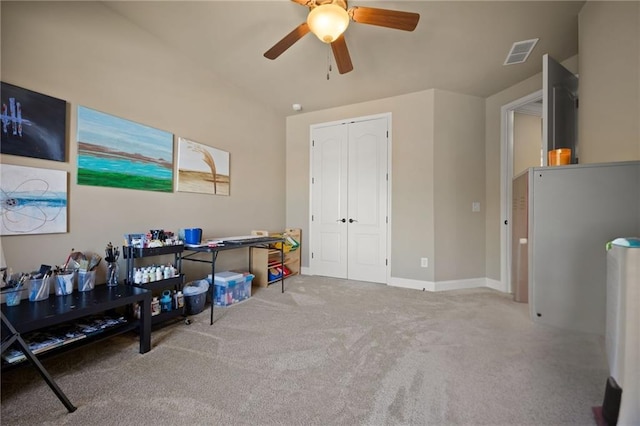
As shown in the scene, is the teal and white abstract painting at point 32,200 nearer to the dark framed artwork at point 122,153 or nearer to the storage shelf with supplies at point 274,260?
the dark framed artwork at point 122,153

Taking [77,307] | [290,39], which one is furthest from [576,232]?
[77,307]

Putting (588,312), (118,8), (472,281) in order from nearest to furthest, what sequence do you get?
1. (588,312)
2. (118,8)
3. (472,281)

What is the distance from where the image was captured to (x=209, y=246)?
249 centimetres

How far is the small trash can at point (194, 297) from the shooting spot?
98.0 inches

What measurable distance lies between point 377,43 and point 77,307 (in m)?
3.15

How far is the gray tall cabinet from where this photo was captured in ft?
4.13

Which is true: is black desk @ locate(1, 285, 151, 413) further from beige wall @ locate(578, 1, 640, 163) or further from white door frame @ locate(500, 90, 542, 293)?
white door frame @ locate(500, 90, 542, 293)

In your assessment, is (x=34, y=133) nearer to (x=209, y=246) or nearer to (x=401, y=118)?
(x=209, y=246)

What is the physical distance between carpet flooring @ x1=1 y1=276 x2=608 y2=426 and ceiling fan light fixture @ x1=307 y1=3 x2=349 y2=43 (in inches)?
88.4

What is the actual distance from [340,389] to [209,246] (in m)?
1.69

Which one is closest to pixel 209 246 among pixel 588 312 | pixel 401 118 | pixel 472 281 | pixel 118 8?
pixel 118 8

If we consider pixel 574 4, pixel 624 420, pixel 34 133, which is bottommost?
pixel 624 420

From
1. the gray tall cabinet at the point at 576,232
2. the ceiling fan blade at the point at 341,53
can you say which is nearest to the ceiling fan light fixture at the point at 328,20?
the ceiling fan blade at the point at 341,53

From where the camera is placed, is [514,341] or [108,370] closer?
[108,370]
